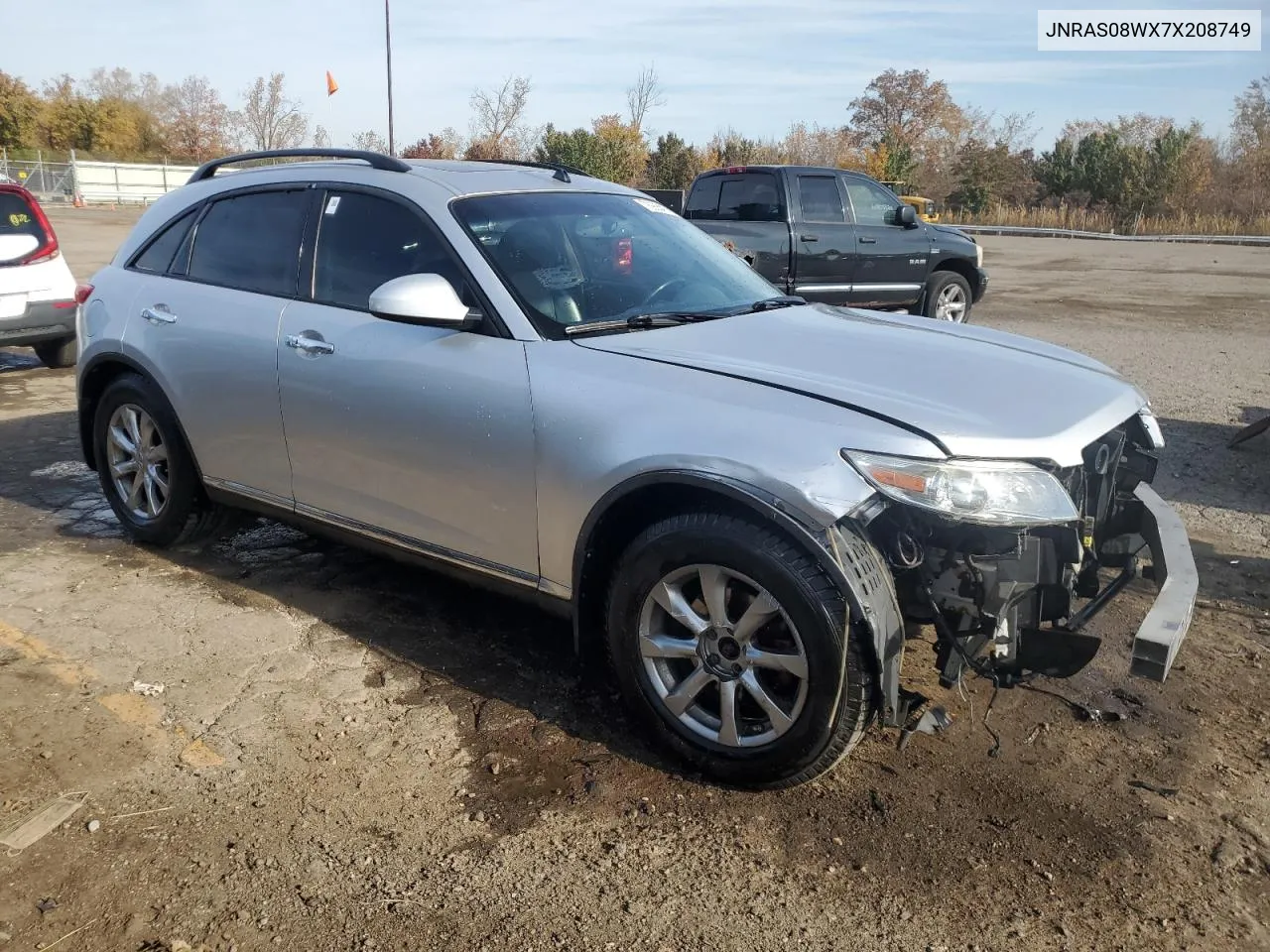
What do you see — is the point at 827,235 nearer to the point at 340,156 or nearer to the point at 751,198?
the point at 751,198

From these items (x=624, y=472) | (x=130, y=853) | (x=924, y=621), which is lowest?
(x=130, y=853)

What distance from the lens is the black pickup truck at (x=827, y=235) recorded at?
11.0 m

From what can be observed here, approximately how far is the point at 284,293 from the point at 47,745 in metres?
1.93

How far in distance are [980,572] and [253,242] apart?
3351mm

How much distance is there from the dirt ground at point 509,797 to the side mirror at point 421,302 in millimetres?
1312

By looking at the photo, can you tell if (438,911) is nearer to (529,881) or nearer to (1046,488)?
(529,881)

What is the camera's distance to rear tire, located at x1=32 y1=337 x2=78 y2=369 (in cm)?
996

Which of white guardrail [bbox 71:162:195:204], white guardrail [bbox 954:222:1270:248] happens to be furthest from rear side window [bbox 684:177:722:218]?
white guardrail [bbox 71:162:195:204]

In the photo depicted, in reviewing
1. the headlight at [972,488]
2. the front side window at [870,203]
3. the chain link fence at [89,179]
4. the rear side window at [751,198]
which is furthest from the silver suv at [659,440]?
the chain link fence at [89,179]

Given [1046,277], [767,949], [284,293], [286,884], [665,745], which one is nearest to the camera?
[767,949]

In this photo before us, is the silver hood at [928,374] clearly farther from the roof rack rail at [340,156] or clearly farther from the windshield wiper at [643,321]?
the roof rack rail at [340,156]

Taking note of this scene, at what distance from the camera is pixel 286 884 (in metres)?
2.66

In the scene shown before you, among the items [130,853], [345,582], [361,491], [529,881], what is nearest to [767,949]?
[529,881]

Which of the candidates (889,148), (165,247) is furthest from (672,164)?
(165,247)
